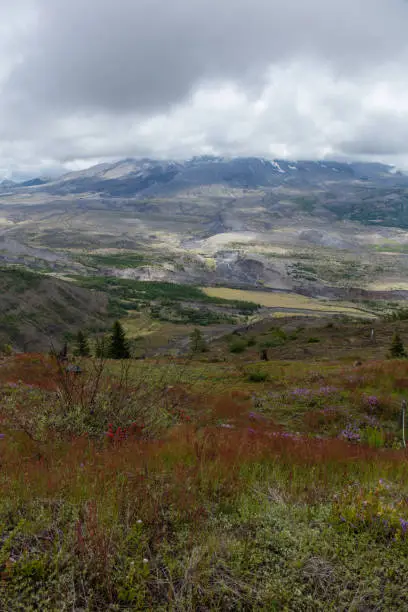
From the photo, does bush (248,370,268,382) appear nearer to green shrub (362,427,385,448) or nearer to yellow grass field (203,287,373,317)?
green shrub (362,427,385,448)

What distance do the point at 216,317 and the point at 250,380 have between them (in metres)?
89.0

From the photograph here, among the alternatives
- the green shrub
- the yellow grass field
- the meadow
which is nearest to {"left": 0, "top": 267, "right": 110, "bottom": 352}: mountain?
the yellow grass field

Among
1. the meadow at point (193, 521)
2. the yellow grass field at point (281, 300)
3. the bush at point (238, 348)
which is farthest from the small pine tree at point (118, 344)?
the yellow grass field at point (281, 300)

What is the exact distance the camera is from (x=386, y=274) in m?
180

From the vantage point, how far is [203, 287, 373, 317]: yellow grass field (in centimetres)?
12303

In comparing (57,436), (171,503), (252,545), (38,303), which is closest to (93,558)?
(171,503)

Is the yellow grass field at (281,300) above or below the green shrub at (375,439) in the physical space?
below

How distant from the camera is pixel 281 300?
138750mm

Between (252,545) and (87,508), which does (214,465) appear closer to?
(252,545)

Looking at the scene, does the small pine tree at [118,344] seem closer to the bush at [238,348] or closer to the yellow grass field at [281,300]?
the bush at [238,348]

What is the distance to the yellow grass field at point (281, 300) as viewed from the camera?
12303cm

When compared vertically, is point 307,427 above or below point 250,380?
above

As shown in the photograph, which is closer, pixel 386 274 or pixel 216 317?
pixel 216 317

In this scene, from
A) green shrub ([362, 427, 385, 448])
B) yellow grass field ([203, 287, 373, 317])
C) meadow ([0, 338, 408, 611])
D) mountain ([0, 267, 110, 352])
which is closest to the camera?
meadow ([0, 338, 408, 611])
